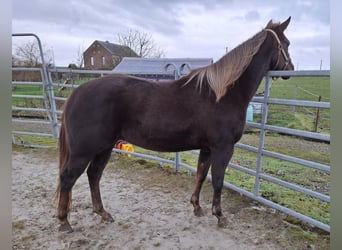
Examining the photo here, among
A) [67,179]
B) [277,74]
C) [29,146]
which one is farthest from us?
[29,146]

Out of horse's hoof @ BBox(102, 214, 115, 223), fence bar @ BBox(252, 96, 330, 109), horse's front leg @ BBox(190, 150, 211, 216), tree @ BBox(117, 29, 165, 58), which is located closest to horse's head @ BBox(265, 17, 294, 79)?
fence bar @ BBox(252, 96, 330, 109)

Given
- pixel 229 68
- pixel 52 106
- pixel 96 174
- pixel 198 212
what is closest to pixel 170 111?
pixel 229 68

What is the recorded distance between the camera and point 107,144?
2.01m

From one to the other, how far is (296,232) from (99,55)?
1535 centimetres

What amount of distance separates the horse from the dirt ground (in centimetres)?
21

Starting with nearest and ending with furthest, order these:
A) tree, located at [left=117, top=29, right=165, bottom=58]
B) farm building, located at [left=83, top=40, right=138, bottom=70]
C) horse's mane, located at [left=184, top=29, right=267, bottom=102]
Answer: horse's mane, located at [left=184, top=29, right=267, bottom=102], tree, located at [left=117, top=29, right=165, bottom=58], farm building, located at [left=83, top=40, right=138, bottom=70]

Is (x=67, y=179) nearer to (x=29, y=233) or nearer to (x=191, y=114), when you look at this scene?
(x=29, y=233)

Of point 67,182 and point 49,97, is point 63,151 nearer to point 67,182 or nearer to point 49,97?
point 67,182

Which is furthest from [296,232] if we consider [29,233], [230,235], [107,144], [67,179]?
[29,233]

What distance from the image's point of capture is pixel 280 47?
2.10m

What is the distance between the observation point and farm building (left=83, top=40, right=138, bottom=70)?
14.6 meters

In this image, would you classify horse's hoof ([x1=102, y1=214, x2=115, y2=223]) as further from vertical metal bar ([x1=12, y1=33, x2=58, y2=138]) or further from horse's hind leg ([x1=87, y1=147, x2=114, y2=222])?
vertical metal bar ([x1=12, y1=33, x2=58, y2=138])

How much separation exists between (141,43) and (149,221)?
13.6 metres

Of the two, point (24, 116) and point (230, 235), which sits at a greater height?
point (24, 116)
